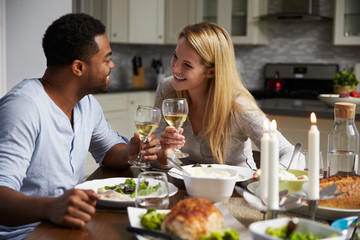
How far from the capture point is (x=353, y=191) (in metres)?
1.33

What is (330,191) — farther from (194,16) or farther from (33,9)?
(194,16)

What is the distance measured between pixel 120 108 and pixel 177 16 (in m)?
1.46

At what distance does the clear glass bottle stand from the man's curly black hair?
894mm

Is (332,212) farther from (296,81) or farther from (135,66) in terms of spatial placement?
(135,66)

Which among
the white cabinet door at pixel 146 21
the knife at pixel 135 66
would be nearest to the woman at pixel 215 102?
the white cabinet door at pixel 146 21

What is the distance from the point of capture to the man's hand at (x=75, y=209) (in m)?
1.18

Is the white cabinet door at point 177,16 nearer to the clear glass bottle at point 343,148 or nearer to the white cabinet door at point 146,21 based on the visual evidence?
the white cabinet door at point 146,21

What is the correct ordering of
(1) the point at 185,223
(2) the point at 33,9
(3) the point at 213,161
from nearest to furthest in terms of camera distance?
(1) the point at 185,223 → (3) the point at 213,161 → (2) the point at 33,9

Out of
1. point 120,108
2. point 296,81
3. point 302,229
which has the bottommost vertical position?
point 120,108

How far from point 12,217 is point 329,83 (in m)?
4.87

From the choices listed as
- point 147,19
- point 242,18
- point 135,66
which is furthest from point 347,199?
point 135,66

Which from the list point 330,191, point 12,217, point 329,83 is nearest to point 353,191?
point 330,191

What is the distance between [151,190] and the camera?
1.23 meters

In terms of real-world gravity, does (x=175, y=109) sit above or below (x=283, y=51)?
below
